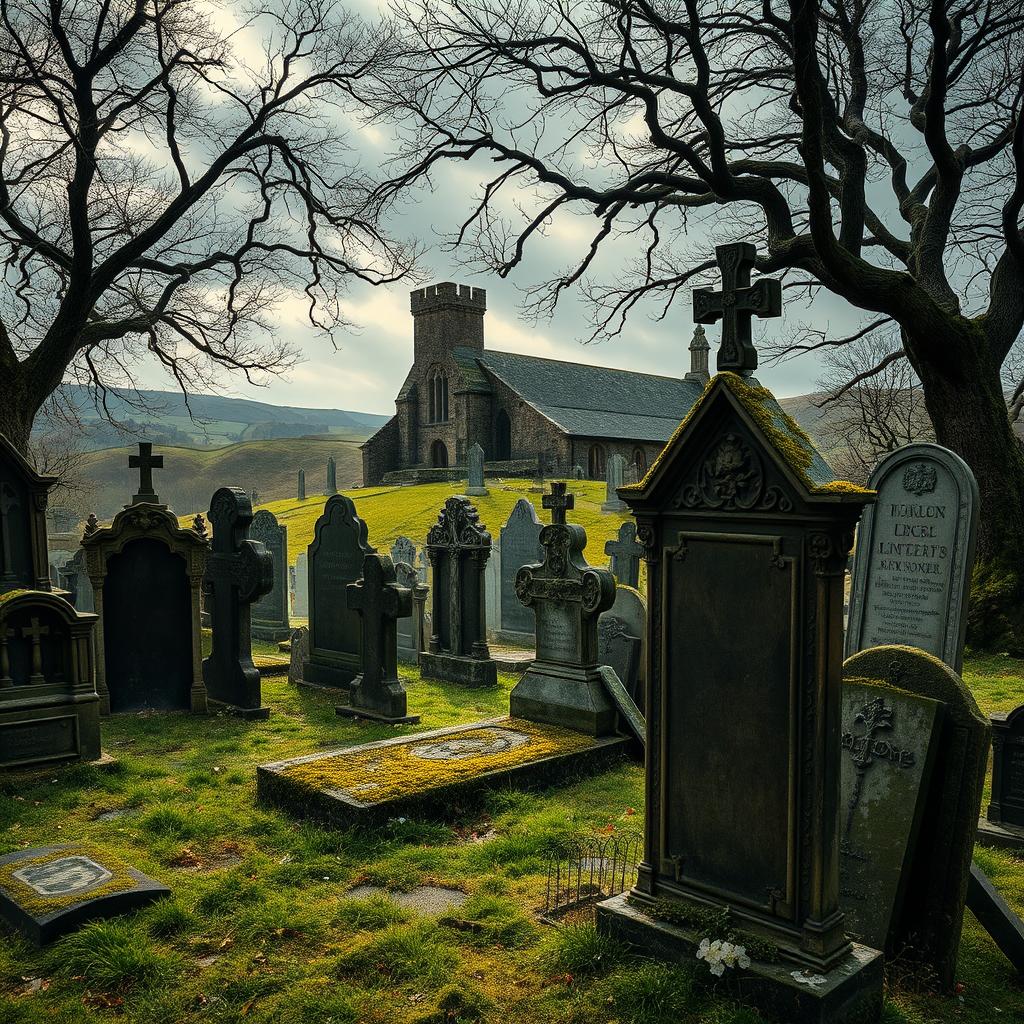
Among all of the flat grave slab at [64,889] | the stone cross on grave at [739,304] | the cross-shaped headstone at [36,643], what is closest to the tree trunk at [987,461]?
the stone cross on grave at [739,304]

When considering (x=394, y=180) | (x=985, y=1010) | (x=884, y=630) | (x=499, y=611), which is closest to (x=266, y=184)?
(x=394, y=180)

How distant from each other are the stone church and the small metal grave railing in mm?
39899

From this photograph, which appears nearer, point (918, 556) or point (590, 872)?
point (590, 872)

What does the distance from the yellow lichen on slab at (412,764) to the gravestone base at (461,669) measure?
Result: 11.7ft

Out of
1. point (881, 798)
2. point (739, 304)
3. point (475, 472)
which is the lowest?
point (881, 798)

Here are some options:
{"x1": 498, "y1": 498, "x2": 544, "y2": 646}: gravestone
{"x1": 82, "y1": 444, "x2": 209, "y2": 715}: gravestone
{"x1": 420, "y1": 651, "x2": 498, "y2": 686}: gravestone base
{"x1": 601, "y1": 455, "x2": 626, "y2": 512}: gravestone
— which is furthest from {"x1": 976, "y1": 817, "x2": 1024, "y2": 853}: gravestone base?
{"x1": 601, "y1": 455, "x2": 626, "y2": 512}: gravestone

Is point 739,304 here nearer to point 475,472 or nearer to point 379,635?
point 379,635

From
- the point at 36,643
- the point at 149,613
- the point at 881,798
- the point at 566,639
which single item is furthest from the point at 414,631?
the point at 881,798

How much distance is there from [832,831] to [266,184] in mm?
16995

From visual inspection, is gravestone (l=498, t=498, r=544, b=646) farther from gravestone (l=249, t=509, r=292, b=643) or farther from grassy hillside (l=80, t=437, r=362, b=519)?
grassy hillside (l=80, t=437, r=362, b=519)

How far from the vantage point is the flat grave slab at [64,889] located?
4.26 meters

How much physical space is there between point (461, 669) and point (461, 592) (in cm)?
103

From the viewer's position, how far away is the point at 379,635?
894 centimetres

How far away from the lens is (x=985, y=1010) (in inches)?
145
